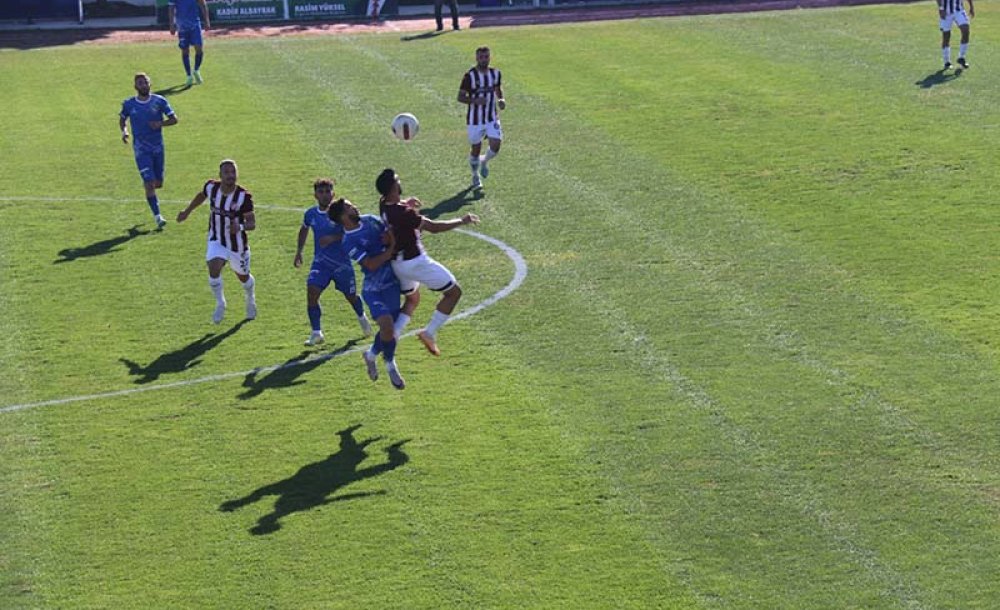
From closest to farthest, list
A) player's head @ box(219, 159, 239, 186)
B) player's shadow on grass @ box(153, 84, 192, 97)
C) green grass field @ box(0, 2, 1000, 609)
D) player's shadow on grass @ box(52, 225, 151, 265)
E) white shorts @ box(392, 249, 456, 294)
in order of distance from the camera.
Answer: green grass field @ box(0, 2, 1000, 609) → white shorts @ box(392, 249, 456, 294) → player's head @ box(219, 159, 239, 186) → player's shadow on grass @ box(52, 225, 151, 265) → player's shadow on grass @ box(153, 84, 192, 97)

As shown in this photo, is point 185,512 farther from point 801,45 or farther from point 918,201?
point 801,45

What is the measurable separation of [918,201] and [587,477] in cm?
1254

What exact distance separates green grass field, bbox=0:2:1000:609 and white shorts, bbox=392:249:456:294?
1486 millimetres

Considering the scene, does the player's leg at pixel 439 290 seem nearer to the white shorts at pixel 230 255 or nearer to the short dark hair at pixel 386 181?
the short dark hair at pixel 386 181

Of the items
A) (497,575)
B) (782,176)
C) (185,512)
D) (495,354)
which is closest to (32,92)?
(782,176)

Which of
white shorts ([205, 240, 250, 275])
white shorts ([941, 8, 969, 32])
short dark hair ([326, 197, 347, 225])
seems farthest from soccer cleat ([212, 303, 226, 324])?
white shorts ([941, 8, 969, 32])

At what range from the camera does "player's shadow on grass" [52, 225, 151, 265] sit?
25.7 m

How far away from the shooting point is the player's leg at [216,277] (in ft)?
71.7

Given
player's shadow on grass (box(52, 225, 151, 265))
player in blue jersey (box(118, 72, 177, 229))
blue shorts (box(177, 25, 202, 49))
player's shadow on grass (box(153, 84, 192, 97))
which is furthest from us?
blue shorts (box(177, 25, 202, 49))

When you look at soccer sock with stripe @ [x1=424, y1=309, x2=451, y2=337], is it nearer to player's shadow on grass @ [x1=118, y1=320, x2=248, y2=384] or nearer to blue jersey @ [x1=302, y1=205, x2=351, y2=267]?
blue jersey @ [x1=302, y1=205, x2=351, y2=267]

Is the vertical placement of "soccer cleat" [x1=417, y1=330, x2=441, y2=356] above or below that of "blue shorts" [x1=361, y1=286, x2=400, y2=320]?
below

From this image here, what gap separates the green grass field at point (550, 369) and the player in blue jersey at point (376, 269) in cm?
69

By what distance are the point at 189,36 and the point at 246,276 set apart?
57.1 feet

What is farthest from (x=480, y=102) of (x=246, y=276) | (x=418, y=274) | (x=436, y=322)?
(x=418, y=274)
